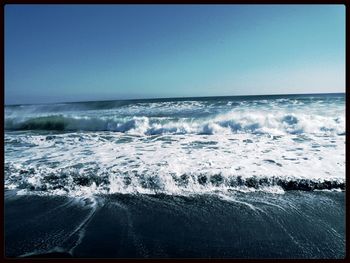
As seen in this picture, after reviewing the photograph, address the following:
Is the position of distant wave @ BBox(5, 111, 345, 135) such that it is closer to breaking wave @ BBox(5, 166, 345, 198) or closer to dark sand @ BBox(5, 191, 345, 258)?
breaking wave @ BBox(5, 166, 345, 198)

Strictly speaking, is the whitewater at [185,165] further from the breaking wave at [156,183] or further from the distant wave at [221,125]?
the distant wave at [221,125]

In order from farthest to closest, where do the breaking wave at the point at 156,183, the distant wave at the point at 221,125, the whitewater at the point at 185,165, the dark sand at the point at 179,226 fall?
1. the distant wave at the point at 221,125
2. the whitewater at the point at 185,165
3. the breaking wave at the point at 156,183
4. the dark sand at the point at 179,226

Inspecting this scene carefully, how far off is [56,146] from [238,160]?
6803 millimetres

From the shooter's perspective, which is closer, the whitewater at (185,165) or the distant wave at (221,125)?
the whitewater at (185,165)

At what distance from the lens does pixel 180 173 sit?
6059mm

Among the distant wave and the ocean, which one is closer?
the ocean

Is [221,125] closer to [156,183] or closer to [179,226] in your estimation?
[156,183]

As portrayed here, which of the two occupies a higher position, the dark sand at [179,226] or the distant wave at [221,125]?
the distant wave at [221,125]

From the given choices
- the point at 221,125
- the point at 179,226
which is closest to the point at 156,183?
the point at 179,226

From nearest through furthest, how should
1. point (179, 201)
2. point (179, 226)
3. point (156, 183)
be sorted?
point (179, 226) < point (179, 201) < point (156, 183)

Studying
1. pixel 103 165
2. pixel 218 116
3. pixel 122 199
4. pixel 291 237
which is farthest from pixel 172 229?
pixel 218 116

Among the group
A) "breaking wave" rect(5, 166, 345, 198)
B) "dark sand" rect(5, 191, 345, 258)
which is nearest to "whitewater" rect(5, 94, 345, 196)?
"breaking wave" rect(5, 166, 345, 198)

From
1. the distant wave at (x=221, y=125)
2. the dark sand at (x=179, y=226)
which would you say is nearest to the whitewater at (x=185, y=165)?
the distant wave at (x=221, y=125)

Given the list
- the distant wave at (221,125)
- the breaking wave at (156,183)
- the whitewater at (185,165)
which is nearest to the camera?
the breaking wave at (156,183)
